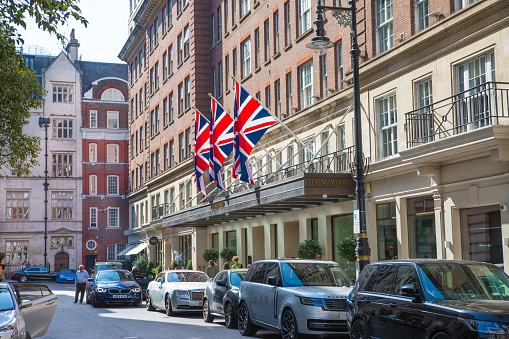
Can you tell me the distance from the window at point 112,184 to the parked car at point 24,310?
59.9 metres

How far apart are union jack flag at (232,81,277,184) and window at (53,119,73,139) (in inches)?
2010

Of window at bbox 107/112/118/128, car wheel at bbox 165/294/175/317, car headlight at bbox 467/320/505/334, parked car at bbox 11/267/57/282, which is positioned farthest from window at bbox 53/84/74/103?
car headlight at bbox 467/320/505/334

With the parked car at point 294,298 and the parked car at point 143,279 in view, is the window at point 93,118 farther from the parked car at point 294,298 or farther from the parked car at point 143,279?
the parked car at point 294,298

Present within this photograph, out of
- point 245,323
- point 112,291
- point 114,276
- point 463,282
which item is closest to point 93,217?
point 114,276

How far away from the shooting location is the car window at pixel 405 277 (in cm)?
1058

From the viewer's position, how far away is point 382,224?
23578 mm

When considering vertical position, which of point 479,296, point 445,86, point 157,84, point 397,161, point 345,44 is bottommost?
point 479,296

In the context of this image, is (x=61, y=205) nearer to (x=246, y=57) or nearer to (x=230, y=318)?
(x=246, y=57)

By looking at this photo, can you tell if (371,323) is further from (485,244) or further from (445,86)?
(445,86)

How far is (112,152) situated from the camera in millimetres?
74500

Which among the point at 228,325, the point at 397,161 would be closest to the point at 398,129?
the point at 397,161

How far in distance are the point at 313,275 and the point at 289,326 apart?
1595mm

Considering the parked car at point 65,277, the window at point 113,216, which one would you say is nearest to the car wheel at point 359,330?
the parked car at point 65,277

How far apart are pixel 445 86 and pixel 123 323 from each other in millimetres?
11499
